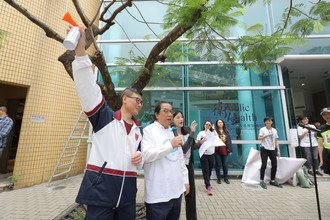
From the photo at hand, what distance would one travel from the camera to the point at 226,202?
4.82 meters

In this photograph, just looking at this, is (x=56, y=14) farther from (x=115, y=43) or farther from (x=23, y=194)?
(x=23, y=194)

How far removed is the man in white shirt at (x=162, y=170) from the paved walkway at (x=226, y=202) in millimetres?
2084

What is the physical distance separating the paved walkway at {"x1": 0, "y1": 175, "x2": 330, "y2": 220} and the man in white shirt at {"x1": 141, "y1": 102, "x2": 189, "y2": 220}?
208 centimetres

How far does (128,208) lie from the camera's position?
1.88m

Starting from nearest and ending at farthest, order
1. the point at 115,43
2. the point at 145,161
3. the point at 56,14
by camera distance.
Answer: the point at 145,161 → the point at 56,14 → the point at 115,43

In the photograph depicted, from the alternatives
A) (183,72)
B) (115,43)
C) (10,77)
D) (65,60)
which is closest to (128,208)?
(65,60)

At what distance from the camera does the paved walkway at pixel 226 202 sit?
13.5 feet

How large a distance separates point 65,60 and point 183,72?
17.8 feet

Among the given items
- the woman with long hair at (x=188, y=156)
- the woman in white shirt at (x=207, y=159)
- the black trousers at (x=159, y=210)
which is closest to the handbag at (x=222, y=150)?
the woman in white shirt at (x=207, y=159)

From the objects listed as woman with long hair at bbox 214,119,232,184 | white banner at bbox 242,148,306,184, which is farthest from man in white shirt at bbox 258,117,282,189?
woman with long hair at bbox 214,119,232,184

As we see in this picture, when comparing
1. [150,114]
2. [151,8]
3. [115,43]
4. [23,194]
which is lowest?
[23,194]

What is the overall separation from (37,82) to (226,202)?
222 inches

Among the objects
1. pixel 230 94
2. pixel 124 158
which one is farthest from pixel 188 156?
pixel 230 94

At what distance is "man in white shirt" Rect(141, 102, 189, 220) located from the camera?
6.93ft
